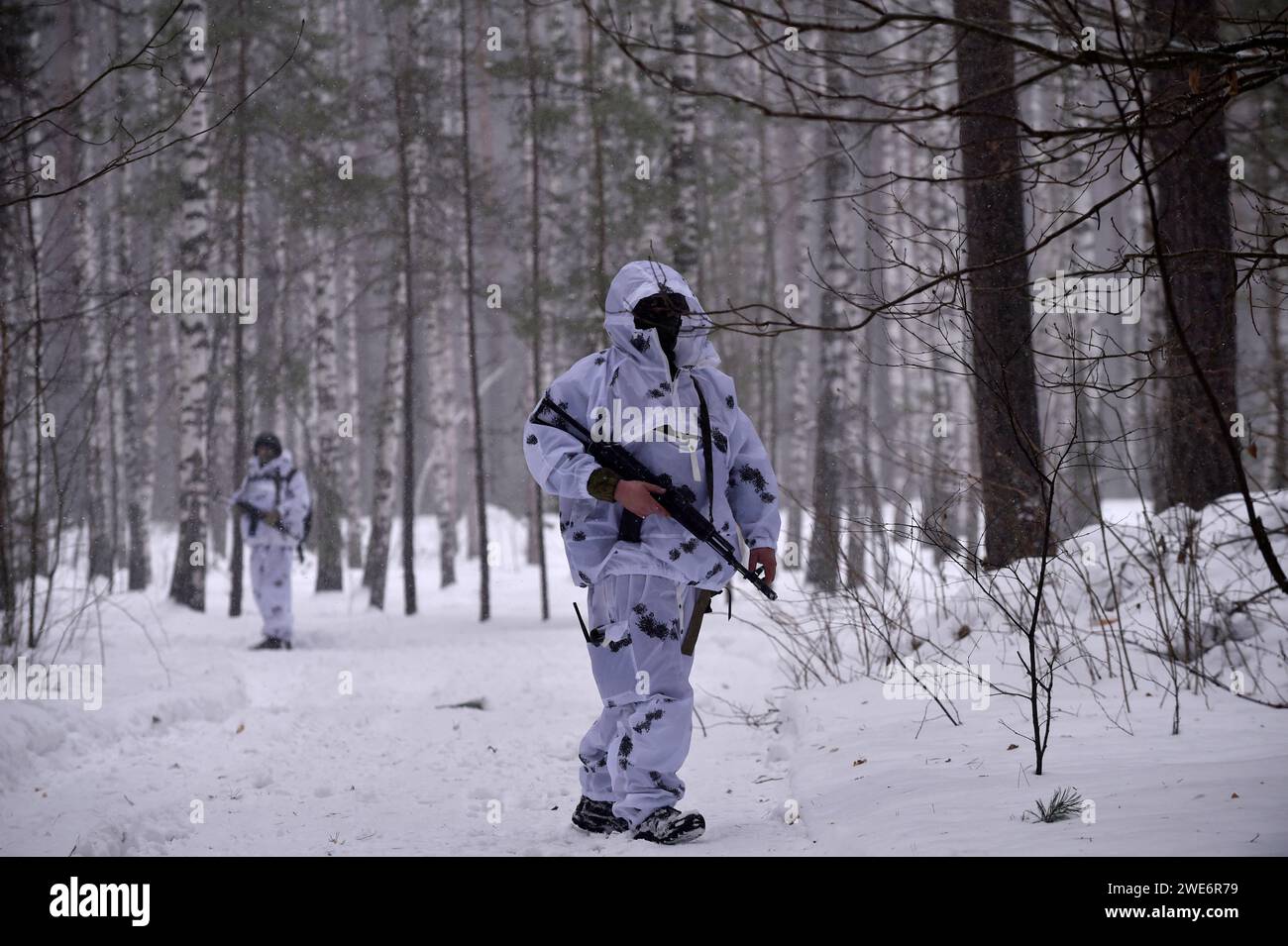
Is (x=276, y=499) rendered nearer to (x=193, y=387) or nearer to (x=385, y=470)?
(x=193, y=387)

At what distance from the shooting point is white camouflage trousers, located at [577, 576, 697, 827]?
3771 millimetres

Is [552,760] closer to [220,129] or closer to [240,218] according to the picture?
[240,218]

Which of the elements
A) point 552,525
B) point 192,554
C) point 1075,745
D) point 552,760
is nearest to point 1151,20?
point 1075,745

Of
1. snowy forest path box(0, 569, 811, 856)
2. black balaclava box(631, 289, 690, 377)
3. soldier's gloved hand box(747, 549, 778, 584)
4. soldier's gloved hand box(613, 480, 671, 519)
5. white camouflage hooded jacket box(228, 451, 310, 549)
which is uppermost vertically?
black balaclava box(631, 289, 690, 377)

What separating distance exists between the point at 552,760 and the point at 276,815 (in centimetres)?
158

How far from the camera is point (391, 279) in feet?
56.0

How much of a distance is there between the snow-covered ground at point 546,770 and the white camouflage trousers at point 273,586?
255 cm

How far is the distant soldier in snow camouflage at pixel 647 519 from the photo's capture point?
3783 millimetres

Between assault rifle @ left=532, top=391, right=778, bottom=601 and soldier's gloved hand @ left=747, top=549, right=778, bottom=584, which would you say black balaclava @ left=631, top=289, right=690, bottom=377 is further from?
soldier's gloved hand @ left=747, top=549, right=778, bottom=584

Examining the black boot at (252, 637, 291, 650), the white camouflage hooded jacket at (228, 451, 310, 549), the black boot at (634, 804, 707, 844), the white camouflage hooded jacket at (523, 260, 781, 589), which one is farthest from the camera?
the white camouflage hooded jacket at (228, 451, 310, 549)

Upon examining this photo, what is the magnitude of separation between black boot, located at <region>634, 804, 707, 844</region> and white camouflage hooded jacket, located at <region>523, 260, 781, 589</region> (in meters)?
0.83

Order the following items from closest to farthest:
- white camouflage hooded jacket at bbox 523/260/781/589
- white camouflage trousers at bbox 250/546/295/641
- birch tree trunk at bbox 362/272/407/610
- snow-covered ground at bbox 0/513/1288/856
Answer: snow-covered ground at bbox 0/513/1288/856, white camouflage hooded jacket at bbox 523/260/781/589, white camouflage trousers at bbox 250/546/295/641, birch tree trunk at bbox 362/272/407/610

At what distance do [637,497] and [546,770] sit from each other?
227cm

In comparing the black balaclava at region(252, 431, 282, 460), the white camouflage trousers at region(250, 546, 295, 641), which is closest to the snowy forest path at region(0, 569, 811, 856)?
the white camouflage trousers at region(250, 546, 295, 641)
